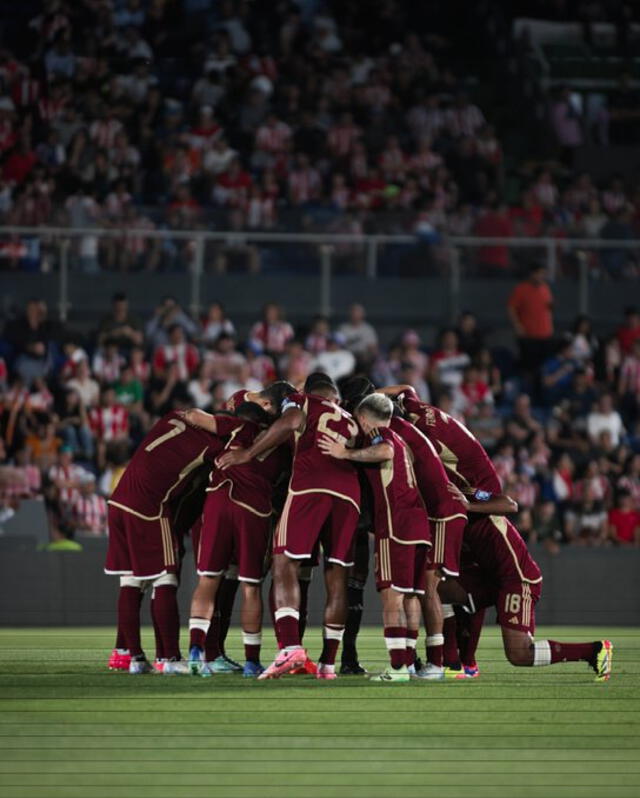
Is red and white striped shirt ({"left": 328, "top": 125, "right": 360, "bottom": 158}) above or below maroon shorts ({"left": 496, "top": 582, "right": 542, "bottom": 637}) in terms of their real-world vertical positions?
above

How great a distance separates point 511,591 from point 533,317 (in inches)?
469

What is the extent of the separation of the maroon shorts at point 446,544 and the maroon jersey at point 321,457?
57 cm

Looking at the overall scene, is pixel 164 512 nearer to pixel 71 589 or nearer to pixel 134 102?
pixel 71 589

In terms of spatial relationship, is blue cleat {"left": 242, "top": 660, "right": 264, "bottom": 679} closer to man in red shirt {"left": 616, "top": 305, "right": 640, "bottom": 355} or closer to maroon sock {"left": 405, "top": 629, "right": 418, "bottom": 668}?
maroon sock {"left": 405, "top": 629, "right": 418, "bottom": 668}

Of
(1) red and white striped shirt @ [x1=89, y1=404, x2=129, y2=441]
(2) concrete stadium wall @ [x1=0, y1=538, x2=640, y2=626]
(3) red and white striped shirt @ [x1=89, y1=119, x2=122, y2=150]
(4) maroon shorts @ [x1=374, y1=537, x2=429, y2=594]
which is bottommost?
(2) concrete stadium wall @ [x1=0, y1=538, x2=640, y2=626]

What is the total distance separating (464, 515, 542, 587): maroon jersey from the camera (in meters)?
11.7

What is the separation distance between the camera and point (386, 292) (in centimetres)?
2291

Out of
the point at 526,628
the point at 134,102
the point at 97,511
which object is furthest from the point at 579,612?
the point at 134,102

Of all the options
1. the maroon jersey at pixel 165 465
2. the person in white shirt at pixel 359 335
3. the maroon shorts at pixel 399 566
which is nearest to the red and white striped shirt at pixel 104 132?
the person in white shirt at pixel 359 335

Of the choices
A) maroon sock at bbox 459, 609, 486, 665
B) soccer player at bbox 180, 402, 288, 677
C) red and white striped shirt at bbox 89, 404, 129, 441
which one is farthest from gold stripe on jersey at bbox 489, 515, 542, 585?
red and white striped shirt at bbox 89, 404, 129, 441

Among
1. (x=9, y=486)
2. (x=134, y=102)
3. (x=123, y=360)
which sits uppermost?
(x=134, y=102)

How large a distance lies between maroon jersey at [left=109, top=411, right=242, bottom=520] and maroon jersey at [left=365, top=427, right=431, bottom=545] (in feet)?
3.70

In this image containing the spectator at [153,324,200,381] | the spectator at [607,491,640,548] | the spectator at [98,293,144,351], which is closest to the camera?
the spectator at [607,491,640,548]

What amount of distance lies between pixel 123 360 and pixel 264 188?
4.20 m
